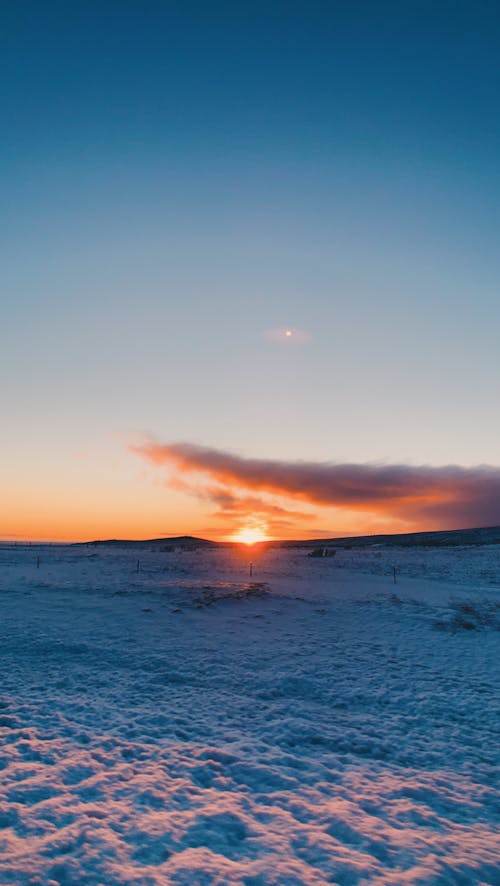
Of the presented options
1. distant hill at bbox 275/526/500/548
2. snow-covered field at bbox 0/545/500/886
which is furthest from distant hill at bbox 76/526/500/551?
snow-covered field at bbox 0/545/500/886

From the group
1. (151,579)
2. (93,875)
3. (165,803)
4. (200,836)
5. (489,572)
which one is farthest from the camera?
(489,572)

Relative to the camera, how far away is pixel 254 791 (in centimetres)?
823

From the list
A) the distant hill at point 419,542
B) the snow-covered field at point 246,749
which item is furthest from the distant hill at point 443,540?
the snow-covered field at point 246,749

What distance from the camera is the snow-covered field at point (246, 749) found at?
6391 millimetres

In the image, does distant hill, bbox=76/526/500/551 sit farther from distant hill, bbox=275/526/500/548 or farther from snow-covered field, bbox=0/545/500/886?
snow-covered field, bbox=0/545/500/886

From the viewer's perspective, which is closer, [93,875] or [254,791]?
[93,875]

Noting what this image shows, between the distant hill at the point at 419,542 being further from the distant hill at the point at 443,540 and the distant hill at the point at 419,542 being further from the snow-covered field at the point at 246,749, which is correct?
the snow-covered field at the point at 246,749

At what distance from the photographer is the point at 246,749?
9.91 meters

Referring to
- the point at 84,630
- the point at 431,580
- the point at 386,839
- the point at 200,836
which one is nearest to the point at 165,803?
the point at 200,836

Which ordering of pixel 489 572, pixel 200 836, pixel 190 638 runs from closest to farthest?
pixel 200 836 < pixel 190 638 < pixel 489 572

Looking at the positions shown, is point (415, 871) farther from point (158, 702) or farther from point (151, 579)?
point (151, 579)

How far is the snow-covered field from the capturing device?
6.39 meters

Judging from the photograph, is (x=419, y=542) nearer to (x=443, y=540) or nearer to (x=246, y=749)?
(x=443, y=540)

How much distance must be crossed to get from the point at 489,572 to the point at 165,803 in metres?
44.2
